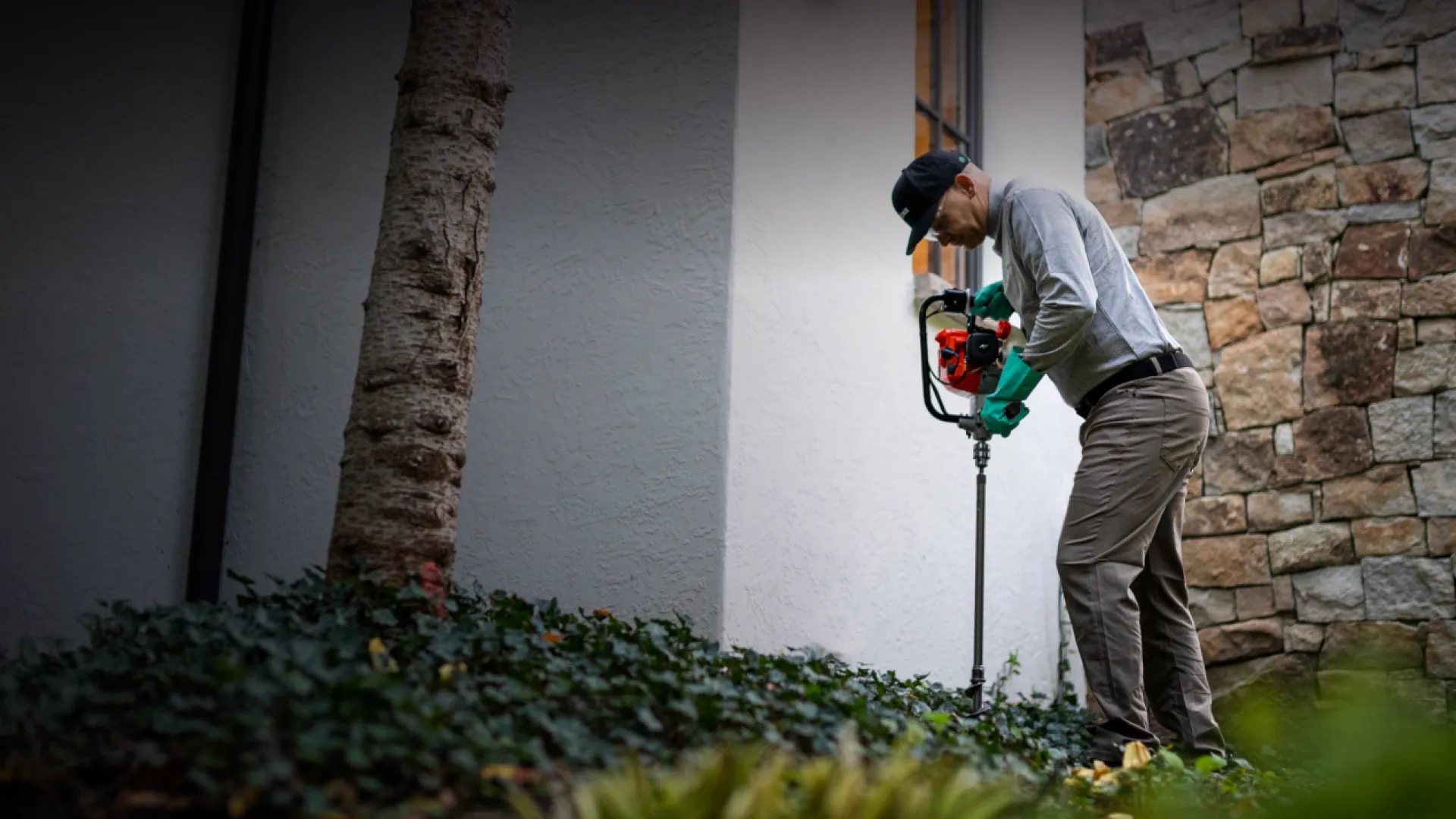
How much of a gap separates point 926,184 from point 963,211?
0.12 m

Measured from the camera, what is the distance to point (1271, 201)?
4.97 m

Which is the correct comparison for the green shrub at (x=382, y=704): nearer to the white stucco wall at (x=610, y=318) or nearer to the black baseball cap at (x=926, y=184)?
the white stucco wall at (x=610, y=318)

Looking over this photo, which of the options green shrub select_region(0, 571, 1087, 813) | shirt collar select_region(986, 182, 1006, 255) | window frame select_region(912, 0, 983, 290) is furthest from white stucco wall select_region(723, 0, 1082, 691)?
green shrub select_region(0, 571, 1087, 813)

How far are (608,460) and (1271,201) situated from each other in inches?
125

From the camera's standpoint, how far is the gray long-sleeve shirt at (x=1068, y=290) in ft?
9.82

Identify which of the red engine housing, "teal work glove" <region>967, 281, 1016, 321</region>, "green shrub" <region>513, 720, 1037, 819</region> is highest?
"teal work glove" <region>967, 281, 1016, 321</region>

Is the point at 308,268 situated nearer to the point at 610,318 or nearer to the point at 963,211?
the point at 610,318

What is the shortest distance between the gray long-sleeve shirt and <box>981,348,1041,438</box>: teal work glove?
64 mm

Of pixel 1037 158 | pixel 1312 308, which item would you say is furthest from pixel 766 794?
pixel 1037 158

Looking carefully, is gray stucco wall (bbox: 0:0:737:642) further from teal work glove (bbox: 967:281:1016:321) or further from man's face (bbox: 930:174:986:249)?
teal work glove (bbox: 967:281:1016:321)

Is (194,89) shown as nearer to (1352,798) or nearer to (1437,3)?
(1352,798)

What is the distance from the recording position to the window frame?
15.6 feet

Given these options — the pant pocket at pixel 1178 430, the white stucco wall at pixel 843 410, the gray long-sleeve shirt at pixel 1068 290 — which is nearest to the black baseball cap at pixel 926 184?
the gray long-sleeve shirt at pixel 1068 290

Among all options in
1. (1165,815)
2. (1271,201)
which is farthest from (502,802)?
(1271,201)
